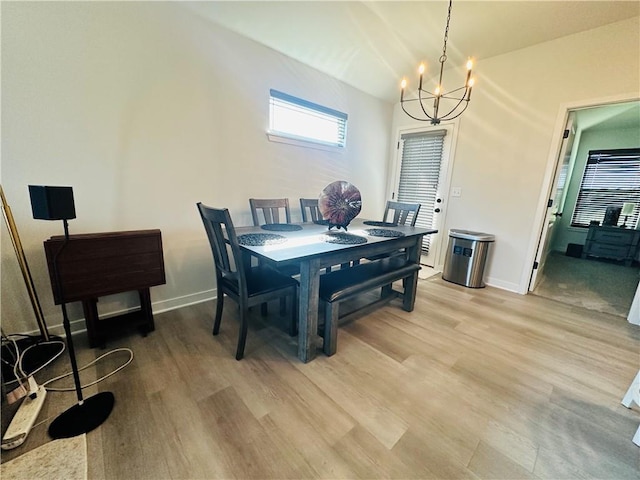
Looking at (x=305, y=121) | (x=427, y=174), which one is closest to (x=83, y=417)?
(x=305, y=121)

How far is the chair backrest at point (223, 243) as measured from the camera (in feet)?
4.86

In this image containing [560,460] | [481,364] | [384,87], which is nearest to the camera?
[560,460]

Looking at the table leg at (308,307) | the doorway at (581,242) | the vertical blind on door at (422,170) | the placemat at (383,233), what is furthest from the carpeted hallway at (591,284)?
the table leg at (308,307)

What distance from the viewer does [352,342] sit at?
198 centimetres

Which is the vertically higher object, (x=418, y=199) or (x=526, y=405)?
(x=418, y=199)

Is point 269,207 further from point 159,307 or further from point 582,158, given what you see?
point 582,158

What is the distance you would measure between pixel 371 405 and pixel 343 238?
43.5 inches

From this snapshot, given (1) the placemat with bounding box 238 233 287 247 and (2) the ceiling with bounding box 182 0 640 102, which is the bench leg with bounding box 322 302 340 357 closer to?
(1) the placemat with bounding box 238 233 287 247

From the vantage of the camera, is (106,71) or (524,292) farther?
(524,292)

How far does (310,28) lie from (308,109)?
0.79 m

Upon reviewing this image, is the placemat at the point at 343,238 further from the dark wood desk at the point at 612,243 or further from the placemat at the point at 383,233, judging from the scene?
the dark wood desk at the point at 612,243

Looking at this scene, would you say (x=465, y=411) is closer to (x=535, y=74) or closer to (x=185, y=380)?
(x=185, y=380)

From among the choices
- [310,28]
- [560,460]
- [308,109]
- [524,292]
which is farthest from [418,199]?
[560,460]

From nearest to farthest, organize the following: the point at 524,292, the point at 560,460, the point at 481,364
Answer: the point at 560,460
the point at 481,364
the point at 524,292
